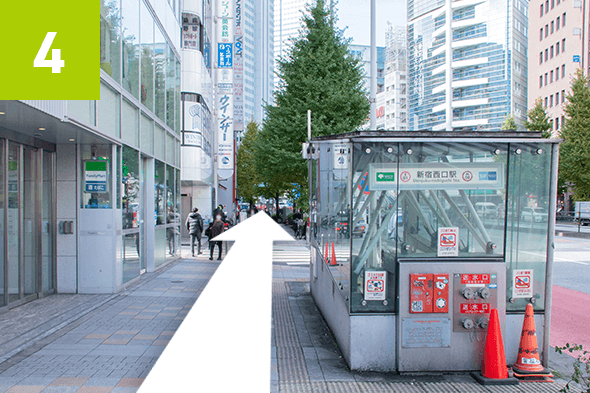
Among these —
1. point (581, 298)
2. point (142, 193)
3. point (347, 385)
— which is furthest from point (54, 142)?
point (581, 298)

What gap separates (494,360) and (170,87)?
12971 mm

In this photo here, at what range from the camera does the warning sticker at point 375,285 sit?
5488mm

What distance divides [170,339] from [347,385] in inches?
105

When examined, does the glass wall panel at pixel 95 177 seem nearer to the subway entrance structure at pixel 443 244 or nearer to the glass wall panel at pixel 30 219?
the glass wall panel at pixel 30 219

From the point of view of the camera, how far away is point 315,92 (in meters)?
22.8

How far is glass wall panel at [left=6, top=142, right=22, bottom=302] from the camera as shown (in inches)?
320

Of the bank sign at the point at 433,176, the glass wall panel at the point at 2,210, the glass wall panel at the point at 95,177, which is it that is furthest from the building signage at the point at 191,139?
the bank sign at the point at 433,176

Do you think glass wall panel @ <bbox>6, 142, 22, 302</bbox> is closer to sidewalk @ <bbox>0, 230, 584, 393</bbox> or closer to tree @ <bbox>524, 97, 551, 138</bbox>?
sidewalk @ <bbox>0, 230, 584, 393</bbox>

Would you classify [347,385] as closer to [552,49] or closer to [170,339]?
[170,339]

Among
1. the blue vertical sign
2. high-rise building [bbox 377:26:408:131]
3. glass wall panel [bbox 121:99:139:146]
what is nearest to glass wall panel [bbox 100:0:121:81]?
glass wall panel [bbox 121:99:139:146]

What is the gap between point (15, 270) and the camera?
8.26m

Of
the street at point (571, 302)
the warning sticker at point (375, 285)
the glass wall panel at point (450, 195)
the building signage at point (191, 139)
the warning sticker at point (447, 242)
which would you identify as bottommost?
the street at point (571, 302)

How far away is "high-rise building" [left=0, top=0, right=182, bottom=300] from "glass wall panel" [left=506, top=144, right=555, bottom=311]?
5882 mm

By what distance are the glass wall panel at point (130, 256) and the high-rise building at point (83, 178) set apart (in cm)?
2
